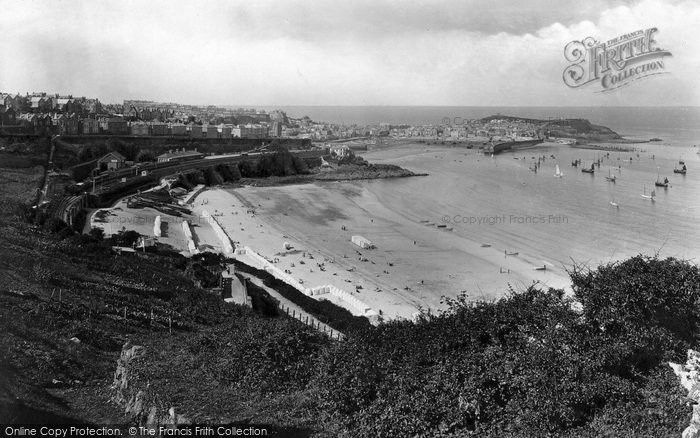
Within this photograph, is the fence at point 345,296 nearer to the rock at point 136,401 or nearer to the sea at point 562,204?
the sea at point 562,204

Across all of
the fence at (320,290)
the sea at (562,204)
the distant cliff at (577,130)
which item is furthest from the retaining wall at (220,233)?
the distant cliff at (577,130)

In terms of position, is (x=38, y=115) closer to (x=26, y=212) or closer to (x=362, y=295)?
(x=26, y=212)

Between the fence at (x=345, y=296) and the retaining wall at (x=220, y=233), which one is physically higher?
the retaining wall at (x=220, y=233)

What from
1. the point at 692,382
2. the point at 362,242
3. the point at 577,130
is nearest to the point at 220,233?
the point at 362,242

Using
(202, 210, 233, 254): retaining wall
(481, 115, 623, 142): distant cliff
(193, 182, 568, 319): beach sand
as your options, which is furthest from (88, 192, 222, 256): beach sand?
(481, 115, 623, 142): distant cliff

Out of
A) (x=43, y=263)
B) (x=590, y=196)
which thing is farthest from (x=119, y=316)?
(x=590, y=196)

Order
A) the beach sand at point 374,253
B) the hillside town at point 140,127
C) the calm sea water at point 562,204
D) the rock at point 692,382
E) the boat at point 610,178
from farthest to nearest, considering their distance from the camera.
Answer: the hillside town at point 140,127 → the boat at point 610,178 → the calm sea water at point 562,204 → the beach sand at point 374,253 → the rock at point 692,382

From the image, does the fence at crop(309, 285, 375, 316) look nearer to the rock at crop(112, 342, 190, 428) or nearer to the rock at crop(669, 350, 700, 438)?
the rock at crop(112, 342, 190, 428)
